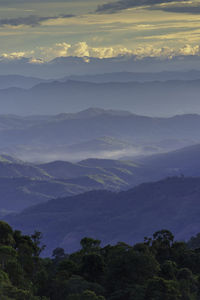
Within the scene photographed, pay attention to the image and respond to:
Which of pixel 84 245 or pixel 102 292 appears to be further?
pixel 84 245

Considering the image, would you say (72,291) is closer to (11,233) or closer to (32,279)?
(32,279)

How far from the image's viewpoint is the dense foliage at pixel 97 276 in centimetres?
6625

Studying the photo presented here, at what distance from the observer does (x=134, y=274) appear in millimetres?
74312

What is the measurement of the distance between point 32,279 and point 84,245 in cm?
1760

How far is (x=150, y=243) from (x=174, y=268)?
76.2ft

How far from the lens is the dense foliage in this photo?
66250mm

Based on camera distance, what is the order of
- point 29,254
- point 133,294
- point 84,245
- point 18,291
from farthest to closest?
1. point 84,245
2. point 29,254
3. point 133,294
4. point 18,291

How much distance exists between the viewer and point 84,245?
92.9m

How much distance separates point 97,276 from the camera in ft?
257

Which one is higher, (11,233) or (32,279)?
(11,233)

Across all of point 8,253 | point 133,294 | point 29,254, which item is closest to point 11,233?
point 29,254

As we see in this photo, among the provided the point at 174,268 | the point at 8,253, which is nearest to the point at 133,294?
the point at 174,268

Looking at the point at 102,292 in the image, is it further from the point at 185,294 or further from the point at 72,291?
the point at 185,294

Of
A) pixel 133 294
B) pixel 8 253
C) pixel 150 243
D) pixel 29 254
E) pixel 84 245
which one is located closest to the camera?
pixel 133 294
